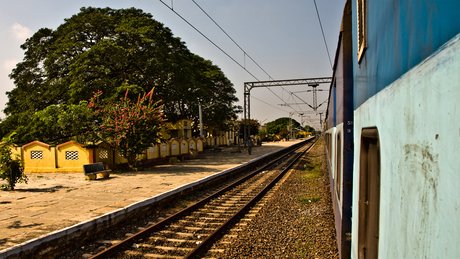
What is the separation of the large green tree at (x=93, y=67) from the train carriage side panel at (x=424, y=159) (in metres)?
18.6

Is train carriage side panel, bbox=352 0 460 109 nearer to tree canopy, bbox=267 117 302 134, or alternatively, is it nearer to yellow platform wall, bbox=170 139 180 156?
yellow platform wall, bbox=170 139 180 156

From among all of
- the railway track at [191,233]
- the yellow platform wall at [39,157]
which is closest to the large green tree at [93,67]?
the yellow platform wall at [39,157]

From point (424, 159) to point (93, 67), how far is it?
2123 centimetres

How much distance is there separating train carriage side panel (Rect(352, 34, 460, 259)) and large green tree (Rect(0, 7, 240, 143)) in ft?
61.0

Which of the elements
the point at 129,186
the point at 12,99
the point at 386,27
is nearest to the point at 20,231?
the point at 129,186

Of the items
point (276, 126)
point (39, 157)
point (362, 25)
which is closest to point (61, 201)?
point (362, 25)

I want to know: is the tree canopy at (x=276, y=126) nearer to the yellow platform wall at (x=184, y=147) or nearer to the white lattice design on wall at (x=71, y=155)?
the yellow platform wall at (x=184, y=147)

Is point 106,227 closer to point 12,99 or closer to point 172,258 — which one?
point 172,258

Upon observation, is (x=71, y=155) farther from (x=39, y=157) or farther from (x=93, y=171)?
(x=93, y=171)

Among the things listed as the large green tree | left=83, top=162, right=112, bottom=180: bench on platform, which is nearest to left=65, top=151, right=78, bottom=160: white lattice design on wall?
left=83, top=162, right=112, bottom=180: bench on platform

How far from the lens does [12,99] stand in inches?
890

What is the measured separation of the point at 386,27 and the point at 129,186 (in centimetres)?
1068

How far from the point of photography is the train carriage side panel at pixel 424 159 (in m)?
0.79

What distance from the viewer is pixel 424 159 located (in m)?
1.00
